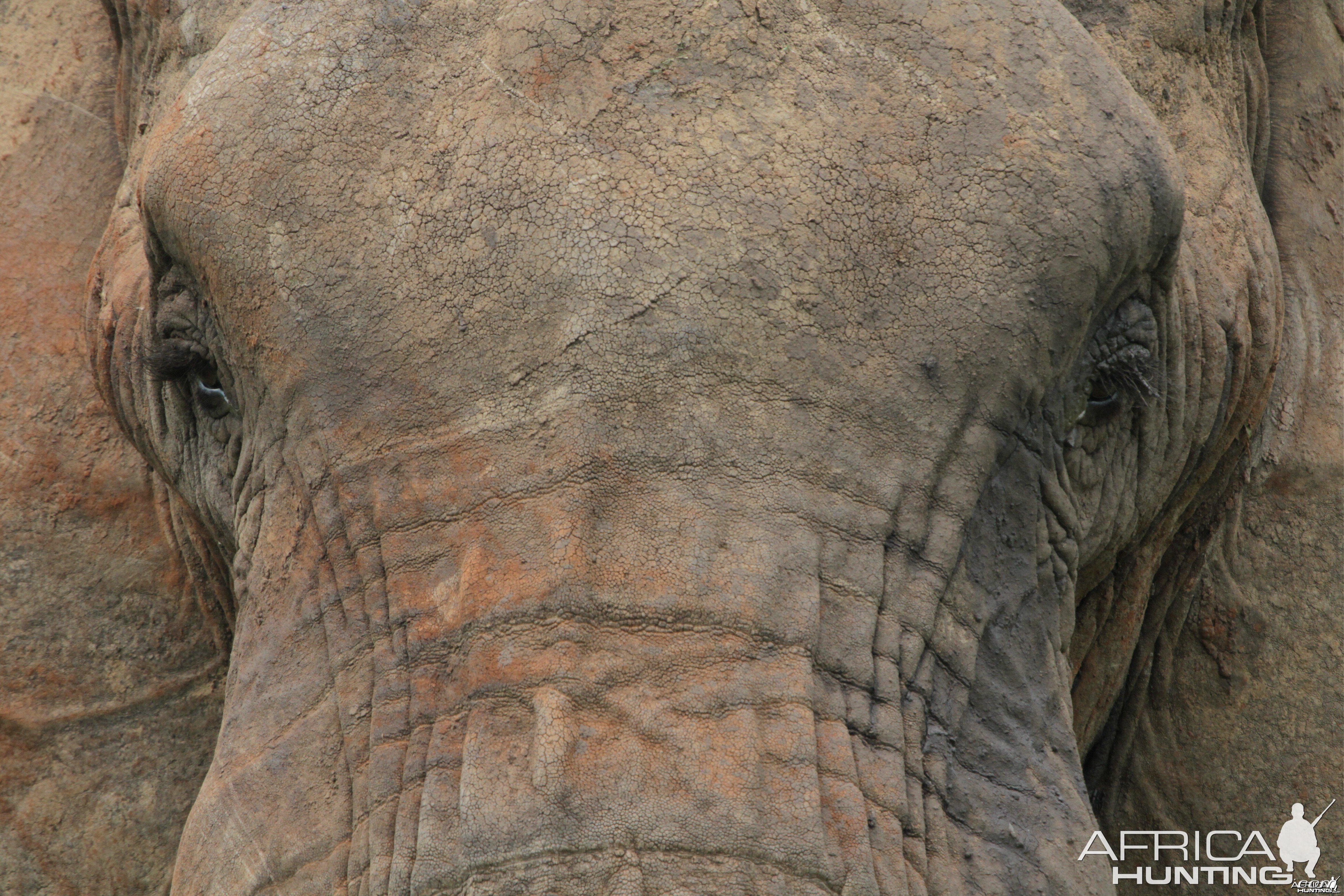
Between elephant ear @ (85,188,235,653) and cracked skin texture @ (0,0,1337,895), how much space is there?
0.24 meters

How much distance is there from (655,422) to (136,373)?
106cm

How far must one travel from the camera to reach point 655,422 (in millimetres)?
2072

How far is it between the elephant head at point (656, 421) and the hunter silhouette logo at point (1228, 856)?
0.91 meters

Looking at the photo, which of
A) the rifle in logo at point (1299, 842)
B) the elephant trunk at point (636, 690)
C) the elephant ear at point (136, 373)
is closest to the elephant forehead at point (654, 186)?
the elephant trunk at point (636, 690)

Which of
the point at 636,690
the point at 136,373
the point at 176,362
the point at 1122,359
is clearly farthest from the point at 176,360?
the point at 1122,359

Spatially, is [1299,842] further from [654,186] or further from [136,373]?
[136,373]

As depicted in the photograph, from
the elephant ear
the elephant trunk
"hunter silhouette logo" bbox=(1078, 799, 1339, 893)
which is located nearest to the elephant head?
the elephant trunk

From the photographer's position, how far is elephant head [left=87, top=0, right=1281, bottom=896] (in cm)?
197

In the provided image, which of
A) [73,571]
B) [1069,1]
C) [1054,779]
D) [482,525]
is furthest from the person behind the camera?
[73,571]

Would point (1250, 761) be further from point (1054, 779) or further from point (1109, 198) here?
point (1109, 198)

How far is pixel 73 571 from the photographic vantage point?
3014 mm

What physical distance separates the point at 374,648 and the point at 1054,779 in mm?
840

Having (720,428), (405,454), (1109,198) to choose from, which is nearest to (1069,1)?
(1109,198)

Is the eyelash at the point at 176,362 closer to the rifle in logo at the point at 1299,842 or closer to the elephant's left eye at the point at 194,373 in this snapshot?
the elephant's left eye at the point at 194,373
